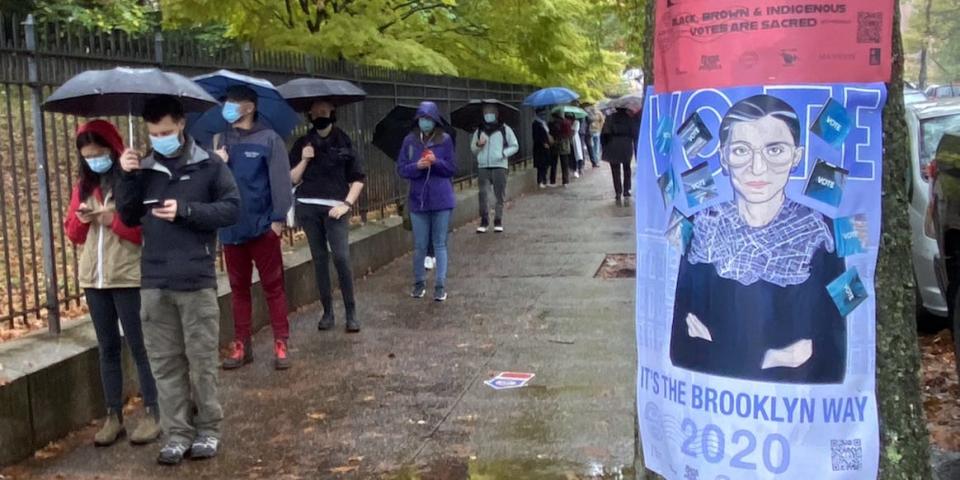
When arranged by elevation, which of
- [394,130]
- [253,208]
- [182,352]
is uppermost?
[394,130]

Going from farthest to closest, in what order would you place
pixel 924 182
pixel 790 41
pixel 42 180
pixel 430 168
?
pixel 430 168 < pixel 924 182 < pixel 42 180 < pixel 790 41

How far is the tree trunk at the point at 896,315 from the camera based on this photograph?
11.0 ft

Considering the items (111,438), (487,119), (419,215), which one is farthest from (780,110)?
(487,119)

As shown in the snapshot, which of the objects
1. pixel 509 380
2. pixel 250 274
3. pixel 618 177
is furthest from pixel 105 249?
pixel 618 177

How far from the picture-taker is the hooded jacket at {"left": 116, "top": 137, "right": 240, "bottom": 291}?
5.43 metres

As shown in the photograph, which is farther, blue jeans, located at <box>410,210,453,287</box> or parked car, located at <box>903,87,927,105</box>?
blue jeans, located at <box>410,210,453,287</box>

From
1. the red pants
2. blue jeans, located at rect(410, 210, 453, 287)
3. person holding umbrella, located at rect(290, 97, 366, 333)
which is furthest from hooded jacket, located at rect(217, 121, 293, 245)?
blue jeans, located at rect(410, 210, 453, 287)

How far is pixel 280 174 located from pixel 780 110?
4.49 meters

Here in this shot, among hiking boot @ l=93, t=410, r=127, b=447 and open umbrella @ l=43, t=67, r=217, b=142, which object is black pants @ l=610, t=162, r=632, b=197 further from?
hiking boot @ l=93, t=410, r=127, b=447

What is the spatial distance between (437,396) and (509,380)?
1.88 ft

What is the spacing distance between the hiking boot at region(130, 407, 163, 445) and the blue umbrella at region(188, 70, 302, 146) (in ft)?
6.92

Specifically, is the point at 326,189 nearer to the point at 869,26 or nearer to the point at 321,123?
the point at 321,123

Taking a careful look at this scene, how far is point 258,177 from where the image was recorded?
714cm

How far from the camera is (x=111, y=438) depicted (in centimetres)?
583
